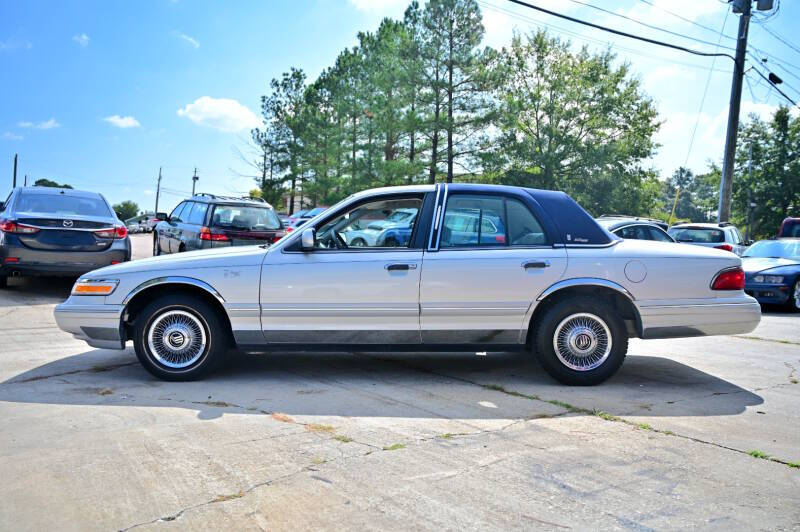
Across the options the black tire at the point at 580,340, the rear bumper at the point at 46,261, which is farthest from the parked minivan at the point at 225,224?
the black tire at the point at 580,340

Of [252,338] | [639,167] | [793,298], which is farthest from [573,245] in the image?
[639,167]

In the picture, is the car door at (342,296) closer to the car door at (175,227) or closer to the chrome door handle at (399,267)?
the chrome door handle at (399,267)

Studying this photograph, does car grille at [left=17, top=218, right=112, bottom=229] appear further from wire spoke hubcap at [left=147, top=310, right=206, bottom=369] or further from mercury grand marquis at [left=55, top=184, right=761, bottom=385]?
wire spoke hubcap at [left=147, top=310, right=206, bottom=369]

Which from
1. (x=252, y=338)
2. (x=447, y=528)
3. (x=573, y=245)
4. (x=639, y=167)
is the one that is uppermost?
(x=639, y=167)

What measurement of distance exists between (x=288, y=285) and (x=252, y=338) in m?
0.54

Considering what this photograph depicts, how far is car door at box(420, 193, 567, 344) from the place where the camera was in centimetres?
520

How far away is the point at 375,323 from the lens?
5.24 meters

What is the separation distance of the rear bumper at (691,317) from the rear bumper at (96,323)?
14.1ft

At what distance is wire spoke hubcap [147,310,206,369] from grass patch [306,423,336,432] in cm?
158

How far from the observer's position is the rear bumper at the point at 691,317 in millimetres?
5277

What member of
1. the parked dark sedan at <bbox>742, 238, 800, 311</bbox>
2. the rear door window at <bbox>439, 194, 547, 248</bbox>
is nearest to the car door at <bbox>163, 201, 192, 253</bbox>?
the rear door window at <bbox>439, 194, 547, 248</bbox>

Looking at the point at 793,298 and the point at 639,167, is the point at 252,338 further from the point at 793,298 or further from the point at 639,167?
the point at 639,167

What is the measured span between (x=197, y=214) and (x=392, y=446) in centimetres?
918

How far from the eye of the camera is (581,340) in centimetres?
529
